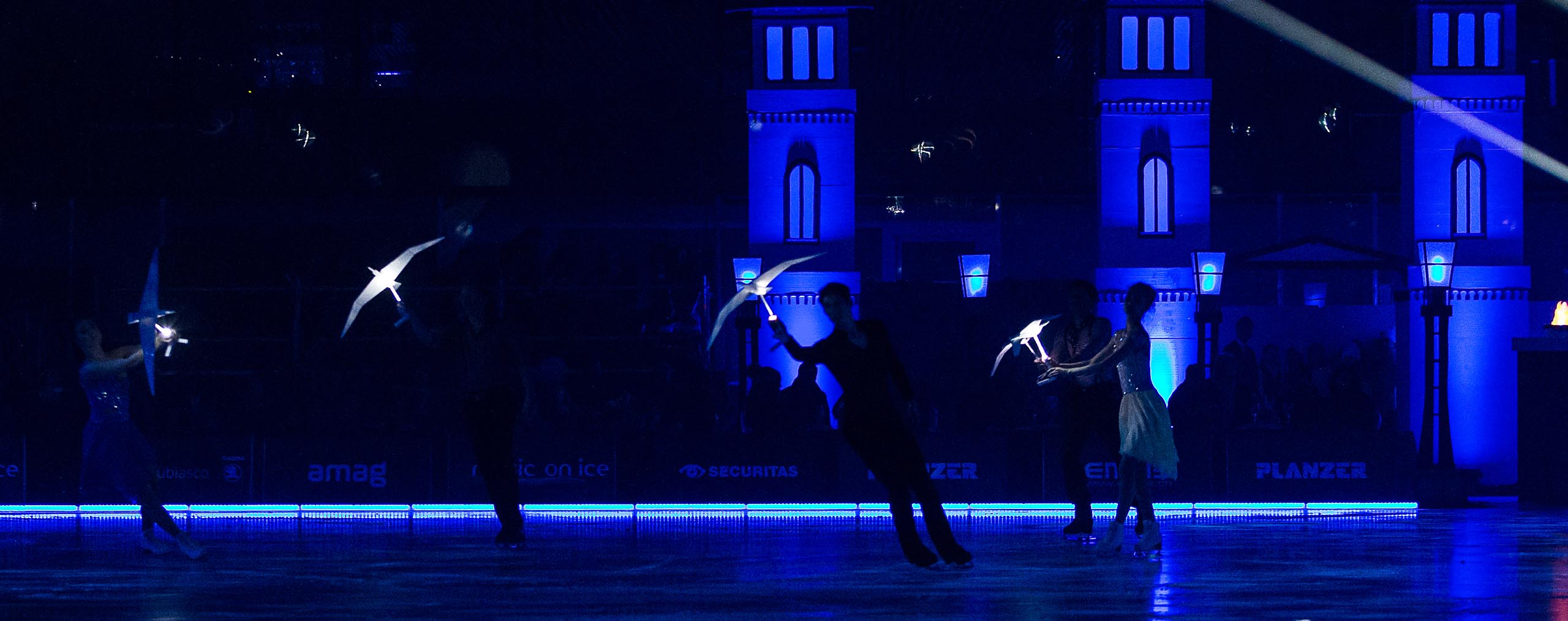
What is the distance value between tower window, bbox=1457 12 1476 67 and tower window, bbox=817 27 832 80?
22.7ft

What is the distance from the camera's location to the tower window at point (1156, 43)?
68.1 ft

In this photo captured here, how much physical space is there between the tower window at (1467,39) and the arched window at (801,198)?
23.7 feet

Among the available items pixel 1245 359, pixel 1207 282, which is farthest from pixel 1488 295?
pixel 1207 282

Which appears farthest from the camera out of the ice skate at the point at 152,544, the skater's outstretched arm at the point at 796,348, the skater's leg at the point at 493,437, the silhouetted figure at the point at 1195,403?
the silhouetted figure at the point at 1195,403

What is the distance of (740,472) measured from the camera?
16594 mm

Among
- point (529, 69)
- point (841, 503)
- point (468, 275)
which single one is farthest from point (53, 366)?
point (841, 503)

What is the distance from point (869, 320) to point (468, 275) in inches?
571

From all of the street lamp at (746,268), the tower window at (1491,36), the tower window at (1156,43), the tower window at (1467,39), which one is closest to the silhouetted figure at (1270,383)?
the tower window at (1156,43)

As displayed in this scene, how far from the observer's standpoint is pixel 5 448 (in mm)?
16438

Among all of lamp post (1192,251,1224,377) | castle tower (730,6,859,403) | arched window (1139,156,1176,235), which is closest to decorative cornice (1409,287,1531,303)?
lamp post (1192,251,1224,377)

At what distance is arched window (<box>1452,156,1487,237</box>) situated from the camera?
802 inches

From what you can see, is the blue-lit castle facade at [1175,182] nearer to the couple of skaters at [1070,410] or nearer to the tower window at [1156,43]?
the tower window at [1156,43]

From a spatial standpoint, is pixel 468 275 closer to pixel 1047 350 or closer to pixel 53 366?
pixel 53 366

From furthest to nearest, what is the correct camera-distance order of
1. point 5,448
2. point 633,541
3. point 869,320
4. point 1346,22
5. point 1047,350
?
point 1346,22 < point 1047,350 < point 5,448 < point 633,541 < point 869,320
